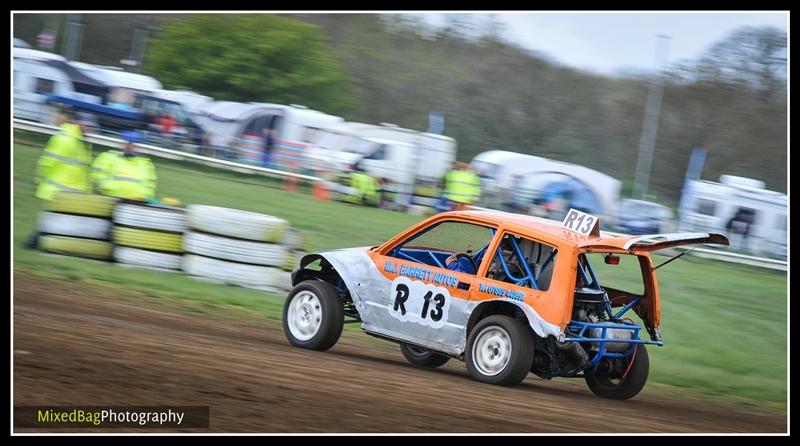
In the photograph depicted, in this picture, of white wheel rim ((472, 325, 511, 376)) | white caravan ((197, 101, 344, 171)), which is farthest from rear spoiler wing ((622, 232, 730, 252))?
white caravan ((197, 101, 344, 171))

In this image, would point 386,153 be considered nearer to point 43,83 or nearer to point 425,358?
point 43,83

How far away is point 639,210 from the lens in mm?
22875

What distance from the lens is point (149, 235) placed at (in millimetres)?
11891

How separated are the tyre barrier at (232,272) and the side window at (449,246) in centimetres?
362

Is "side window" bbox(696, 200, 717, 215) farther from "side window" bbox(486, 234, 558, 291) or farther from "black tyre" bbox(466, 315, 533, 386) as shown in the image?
"black tyre" bbox(466, 315, 533, 386)

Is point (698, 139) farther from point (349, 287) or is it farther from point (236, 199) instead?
point (349, 287)

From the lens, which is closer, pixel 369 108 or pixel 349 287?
pixel 349 287

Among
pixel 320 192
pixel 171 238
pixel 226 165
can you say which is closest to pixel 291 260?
pixel 171 238

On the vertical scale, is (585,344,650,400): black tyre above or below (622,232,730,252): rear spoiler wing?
below

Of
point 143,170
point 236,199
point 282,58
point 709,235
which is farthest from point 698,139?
point 709,235

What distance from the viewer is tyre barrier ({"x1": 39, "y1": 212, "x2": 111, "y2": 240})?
38.8 feet

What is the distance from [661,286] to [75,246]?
9.01m

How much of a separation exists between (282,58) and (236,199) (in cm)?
846

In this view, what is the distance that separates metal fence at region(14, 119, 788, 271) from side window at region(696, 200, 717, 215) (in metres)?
2.90
